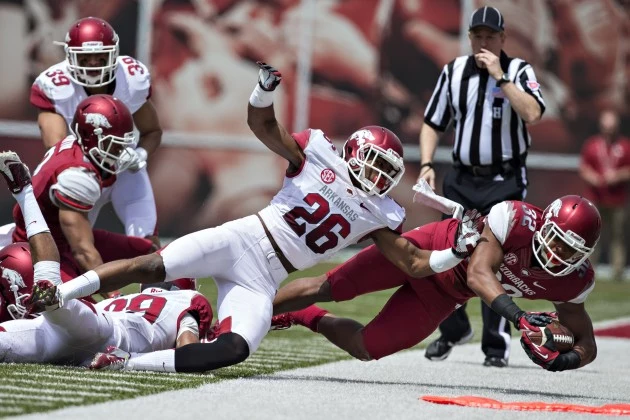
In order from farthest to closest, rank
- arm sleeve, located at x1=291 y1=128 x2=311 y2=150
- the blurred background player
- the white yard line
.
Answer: the blurred background player, arm sleeve, located at x1=291 y1=128 x2=311 y2=150, the white yard line

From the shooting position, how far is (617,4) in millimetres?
12961

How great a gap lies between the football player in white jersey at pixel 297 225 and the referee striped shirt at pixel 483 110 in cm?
130

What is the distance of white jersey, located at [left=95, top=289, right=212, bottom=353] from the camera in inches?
195

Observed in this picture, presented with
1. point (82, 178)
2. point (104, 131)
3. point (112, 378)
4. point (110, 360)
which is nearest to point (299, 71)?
point (104, 131)

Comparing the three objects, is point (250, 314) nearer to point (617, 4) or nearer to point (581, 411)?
point (581, 411)

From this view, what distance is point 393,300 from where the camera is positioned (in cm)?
526

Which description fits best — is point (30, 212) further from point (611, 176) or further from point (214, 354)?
point (611, 176)

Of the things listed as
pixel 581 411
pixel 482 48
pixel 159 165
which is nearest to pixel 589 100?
pixel 159 165

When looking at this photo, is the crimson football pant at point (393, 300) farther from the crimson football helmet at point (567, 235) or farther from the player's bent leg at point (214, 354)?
the player's bent leg at point (214, 354)

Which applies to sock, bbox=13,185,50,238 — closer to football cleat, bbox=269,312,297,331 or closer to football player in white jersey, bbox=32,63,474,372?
football player in white jersey, bbox=32,63,474,372

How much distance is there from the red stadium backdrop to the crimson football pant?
764 centimetres

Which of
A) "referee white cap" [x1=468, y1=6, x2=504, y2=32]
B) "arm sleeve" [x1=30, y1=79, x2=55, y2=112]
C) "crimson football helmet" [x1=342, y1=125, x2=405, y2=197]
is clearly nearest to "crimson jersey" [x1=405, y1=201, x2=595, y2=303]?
"crimson football helmet" [x1=342, y1=125, x2=405, y2=197]

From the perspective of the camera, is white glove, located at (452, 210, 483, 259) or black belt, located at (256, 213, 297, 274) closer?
white glove, located at (452, 210, 483, 259)

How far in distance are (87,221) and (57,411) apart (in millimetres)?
1804
